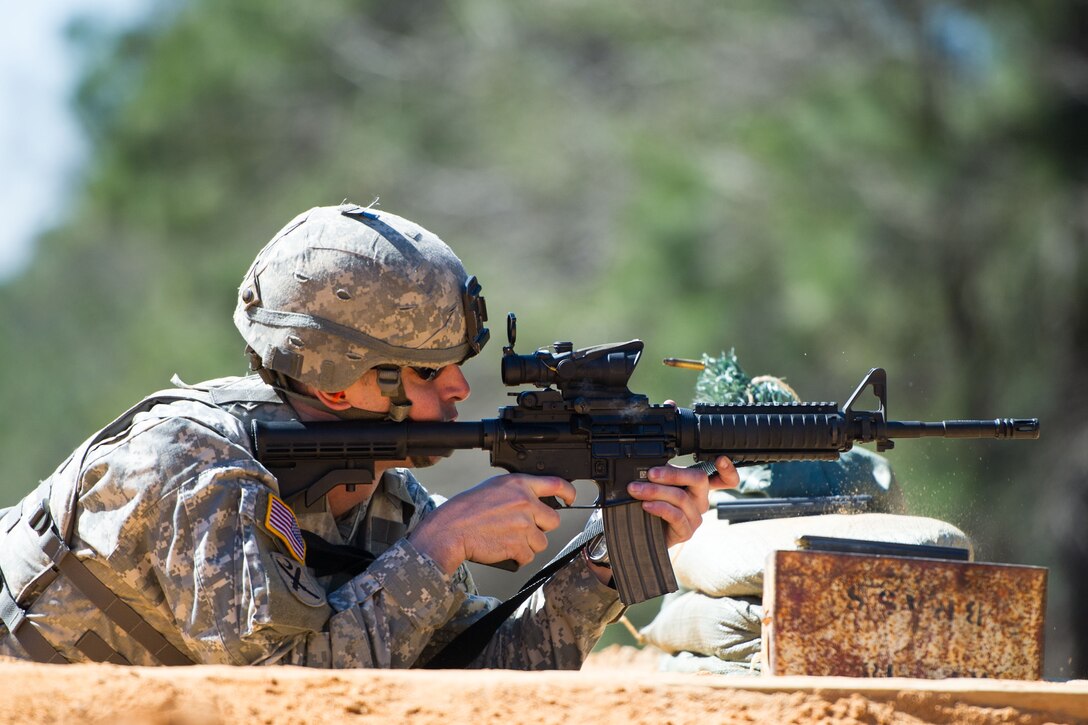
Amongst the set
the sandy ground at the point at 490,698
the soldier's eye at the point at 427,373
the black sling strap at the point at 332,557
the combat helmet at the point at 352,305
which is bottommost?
the sandy ground at the point at 490,698

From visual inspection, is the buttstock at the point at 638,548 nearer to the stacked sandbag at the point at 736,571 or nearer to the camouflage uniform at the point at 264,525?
the camouflage uniform at the point at 264,525

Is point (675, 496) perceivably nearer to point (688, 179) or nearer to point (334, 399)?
point (334, 399)

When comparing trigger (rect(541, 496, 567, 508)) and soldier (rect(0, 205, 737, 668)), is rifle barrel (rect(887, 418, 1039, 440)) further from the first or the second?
trigger (rect(541, 496, 567, 508))

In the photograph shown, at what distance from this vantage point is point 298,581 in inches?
129

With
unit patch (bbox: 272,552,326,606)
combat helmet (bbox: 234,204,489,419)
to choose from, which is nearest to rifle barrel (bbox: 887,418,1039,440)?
combat helmet (bbox: 234,204,489,419)

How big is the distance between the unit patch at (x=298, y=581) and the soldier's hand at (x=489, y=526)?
0.29 metres

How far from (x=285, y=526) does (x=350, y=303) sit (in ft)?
2.10

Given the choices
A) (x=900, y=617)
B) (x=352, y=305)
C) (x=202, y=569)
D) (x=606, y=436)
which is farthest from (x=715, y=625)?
(x=202, y=569)

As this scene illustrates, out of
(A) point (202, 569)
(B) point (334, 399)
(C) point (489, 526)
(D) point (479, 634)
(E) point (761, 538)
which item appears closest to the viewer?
(A) point (202, 569)

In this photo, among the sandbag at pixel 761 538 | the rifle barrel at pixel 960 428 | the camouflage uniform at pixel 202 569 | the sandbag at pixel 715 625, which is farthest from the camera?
the sandbag at pixel 715 625

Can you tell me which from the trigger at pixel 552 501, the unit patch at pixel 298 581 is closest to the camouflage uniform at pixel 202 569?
the unit patch at pixel 298 581

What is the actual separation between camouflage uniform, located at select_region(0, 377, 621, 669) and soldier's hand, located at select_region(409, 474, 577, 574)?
0.23ft

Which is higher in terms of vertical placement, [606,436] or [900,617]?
[606,436]

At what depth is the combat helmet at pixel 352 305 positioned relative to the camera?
362 cm
